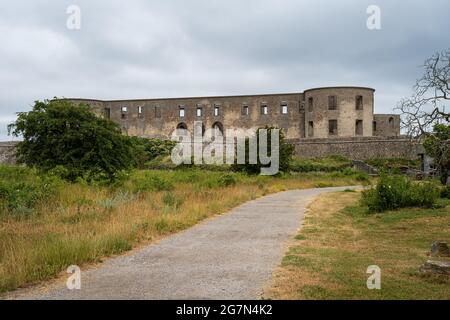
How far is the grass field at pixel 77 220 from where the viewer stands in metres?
7.81

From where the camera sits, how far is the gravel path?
6.46 metres

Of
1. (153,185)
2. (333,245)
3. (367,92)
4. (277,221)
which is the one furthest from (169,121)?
(333,245)

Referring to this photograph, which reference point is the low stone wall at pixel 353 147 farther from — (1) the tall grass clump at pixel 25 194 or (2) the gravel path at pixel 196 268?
(2) the gravel path at pixel 196 268

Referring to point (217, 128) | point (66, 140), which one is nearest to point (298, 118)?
point (217, 128)

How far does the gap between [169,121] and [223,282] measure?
185ft

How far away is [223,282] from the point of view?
22.9ft

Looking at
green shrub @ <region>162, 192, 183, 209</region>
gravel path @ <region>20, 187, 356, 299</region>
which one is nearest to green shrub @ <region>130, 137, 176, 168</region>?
green shrub @ <region>162, 192, 183, 209</region>

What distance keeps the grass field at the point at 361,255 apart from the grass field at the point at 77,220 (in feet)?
10.7

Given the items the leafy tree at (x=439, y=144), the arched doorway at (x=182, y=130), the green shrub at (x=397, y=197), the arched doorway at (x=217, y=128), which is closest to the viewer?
the leafy tree at (x=439, y=144)

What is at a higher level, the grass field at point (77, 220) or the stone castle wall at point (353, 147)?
the stone castle wall at point (353, 147)

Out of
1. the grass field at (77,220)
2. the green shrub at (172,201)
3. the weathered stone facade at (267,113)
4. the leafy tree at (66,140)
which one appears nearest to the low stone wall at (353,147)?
the weathered stone facade at (267,113)

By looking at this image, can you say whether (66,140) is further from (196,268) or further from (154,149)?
(154,149)

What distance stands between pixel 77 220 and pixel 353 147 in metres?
43.0

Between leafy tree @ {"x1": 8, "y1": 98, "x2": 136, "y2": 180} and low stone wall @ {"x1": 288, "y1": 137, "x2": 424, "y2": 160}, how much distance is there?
3412 centimetres
